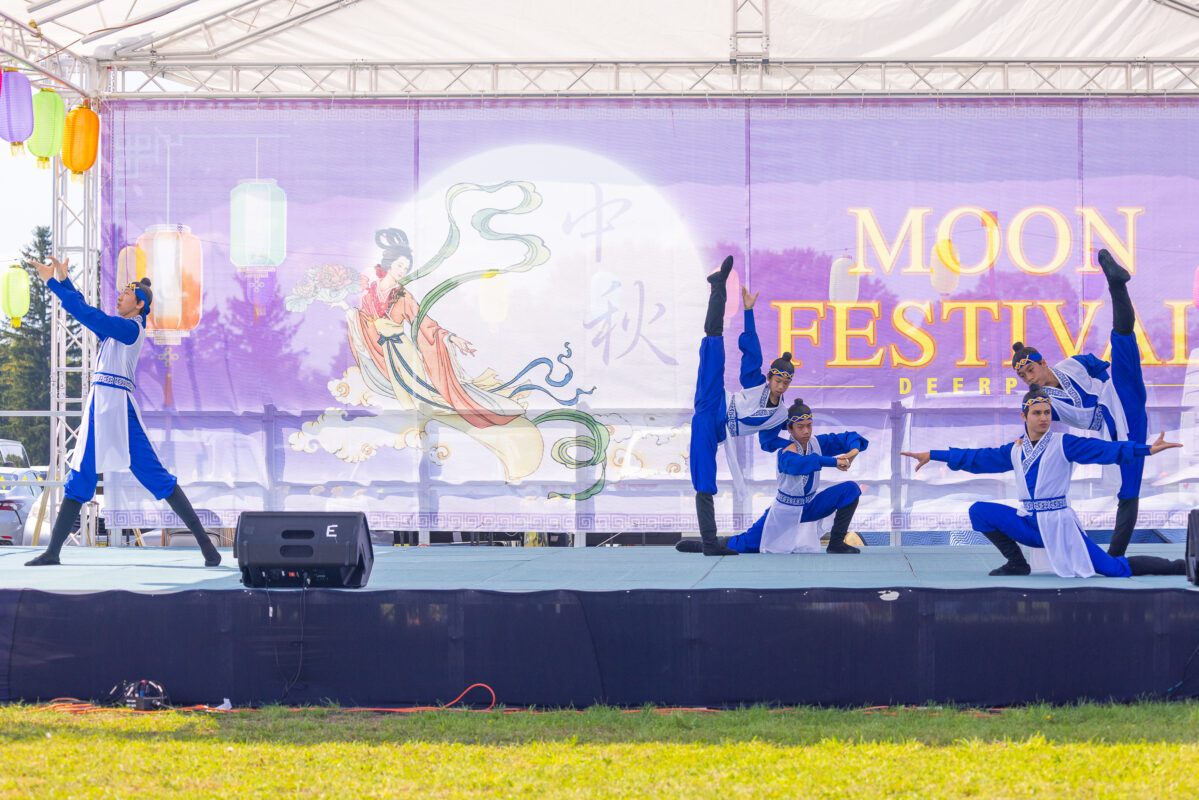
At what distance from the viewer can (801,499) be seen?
18.9 ft

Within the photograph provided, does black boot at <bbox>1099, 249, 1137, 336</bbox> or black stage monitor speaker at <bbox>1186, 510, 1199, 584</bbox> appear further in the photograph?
black boot at <bbox>1099, 249, 1137, 336</bbox>

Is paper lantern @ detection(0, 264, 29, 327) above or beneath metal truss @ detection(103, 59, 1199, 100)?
beneath

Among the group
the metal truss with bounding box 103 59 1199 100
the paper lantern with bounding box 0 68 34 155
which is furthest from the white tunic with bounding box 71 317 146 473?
the metal truss with bounding box 103 59 1199 100

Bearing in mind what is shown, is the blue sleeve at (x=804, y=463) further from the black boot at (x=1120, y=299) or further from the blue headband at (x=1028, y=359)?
the black boot at (x=1120, y=299)

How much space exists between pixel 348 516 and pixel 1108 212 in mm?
5040

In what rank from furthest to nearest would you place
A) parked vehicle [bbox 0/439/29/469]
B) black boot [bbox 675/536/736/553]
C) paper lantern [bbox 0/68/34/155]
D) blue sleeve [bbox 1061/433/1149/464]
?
parked vehicle [bbox 0/439/29/469] < paper lantern [bbox 0/68/34/155] < black boot [bbox 675/536/736/553] < blue sleeve [bbox 1061/433/1149/464]

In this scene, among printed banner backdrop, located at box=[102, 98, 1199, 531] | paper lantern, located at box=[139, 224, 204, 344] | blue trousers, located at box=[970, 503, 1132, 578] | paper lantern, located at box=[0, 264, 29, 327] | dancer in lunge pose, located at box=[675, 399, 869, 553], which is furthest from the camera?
paper lantern, located at box=[0, 264, 29, 327]

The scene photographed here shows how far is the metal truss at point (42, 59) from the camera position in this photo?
630cm

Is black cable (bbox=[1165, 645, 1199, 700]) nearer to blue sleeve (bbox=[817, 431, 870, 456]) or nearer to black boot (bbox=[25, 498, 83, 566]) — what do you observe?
blue sleeve (bbox=[817, 431, 870, 456])

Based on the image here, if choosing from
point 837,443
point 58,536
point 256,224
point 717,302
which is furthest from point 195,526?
point 837,443

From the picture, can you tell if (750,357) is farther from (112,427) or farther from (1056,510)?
(112,427)

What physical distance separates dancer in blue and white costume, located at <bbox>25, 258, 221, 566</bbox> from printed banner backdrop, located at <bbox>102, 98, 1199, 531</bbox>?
180cm

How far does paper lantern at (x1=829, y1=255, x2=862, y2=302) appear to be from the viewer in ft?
22.8

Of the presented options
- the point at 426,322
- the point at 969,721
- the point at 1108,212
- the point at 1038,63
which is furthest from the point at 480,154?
the point at 969,721
